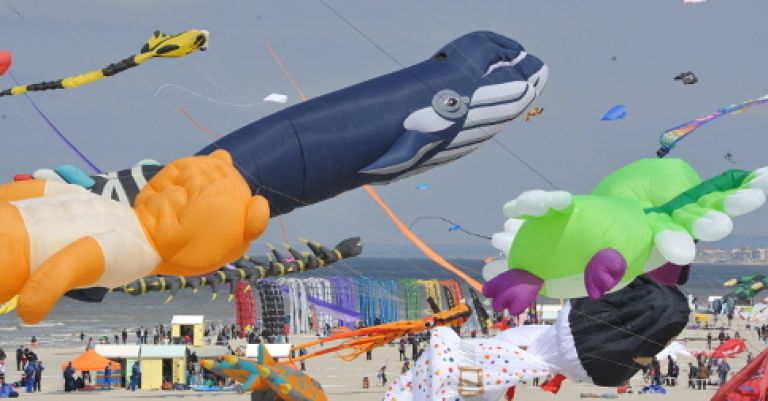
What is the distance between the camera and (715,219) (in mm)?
13812

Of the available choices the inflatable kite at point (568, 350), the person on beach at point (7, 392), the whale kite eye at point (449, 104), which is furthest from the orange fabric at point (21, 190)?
the person on beach at point (7, 392)

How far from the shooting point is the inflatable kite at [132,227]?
1178cm

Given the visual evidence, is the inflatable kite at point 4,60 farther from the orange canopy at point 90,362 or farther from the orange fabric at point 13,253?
the orange canopy at point 90,362

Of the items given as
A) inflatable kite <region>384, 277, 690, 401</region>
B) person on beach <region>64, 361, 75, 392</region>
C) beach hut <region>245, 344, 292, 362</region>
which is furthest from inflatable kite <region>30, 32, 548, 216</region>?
person on beach <region>64, 361, 75, 392</region>

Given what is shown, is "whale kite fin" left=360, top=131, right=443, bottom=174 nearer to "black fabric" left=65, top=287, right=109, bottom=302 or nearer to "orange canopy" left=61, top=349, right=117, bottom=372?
"black fabric" left=65, top=287, right=109, bottom=302

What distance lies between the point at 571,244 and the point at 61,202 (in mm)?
5280

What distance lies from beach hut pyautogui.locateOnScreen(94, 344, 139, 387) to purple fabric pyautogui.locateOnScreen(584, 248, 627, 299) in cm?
2981

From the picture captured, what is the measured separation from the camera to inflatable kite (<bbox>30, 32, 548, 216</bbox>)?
15.2 meters

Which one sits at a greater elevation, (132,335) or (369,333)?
(132,335)

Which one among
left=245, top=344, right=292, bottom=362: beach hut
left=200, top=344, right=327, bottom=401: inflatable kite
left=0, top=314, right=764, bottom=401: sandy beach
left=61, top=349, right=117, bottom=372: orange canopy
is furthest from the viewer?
left=61, top=349, right=117, bottom=372: orange canopy

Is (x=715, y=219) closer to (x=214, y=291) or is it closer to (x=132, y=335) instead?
(x=214, y=291)

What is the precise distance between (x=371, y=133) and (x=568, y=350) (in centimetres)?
377

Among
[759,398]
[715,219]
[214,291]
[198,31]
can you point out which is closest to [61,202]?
[198,31]

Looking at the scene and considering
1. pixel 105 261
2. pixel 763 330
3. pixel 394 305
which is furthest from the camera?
pixel 394 305
